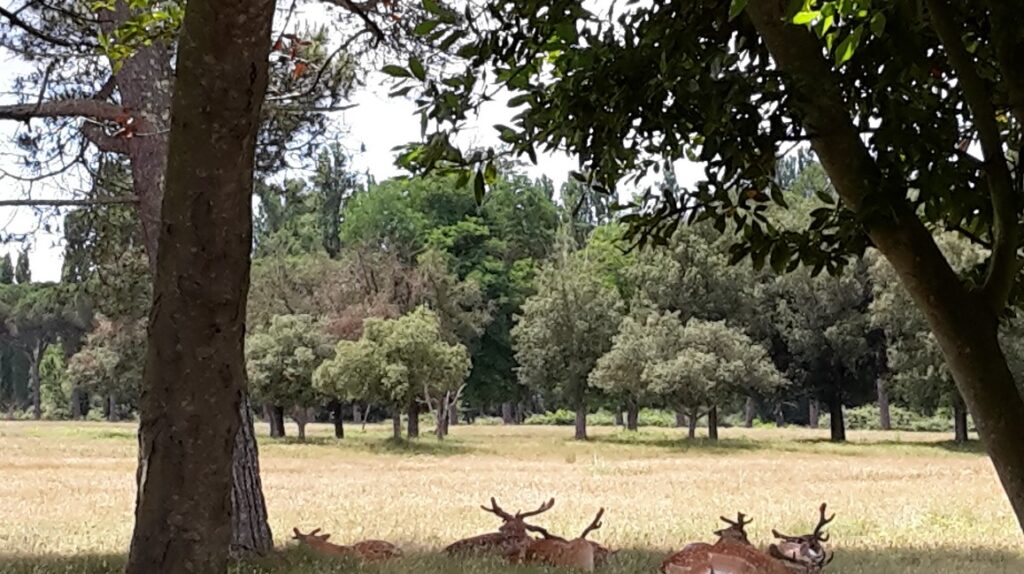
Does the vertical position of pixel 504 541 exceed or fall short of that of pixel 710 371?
it falls short

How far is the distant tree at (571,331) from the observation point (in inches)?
1764

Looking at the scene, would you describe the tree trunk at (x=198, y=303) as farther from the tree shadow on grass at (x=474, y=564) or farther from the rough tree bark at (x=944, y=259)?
the tree shadow on grass at (x=474, y=564)

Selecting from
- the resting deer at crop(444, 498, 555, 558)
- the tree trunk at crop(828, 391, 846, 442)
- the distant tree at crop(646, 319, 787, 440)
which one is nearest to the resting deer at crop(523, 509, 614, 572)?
the resting deer at crop(444, 498, 555, 558)

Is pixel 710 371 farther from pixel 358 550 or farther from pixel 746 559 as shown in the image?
pixel 746 559

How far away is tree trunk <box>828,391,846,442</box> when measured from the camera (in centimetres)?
4239

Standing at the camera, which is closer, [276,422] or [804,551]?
[804,551]

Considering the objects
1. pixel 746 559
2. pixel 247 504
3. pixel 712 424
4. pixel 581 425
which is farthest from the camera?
pixel 581 425

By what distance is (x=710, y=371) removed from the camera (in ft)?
128

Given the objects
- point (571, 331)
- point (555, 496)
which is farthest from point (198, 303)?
point (571, 331)

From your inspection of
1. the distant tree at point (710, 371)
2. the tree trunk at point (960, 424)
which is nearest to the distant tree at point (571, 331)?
the distant tree at point (710, 371)

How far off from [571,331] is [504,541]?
38.5 metres

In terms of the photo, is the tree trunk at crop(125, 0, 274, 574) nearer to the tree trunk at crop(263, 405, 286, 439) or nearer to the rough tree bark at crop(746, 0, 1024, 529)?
the rough tree bark at crop(746, 0, 1024, 529)

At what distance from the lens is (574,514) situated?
13.4 metres

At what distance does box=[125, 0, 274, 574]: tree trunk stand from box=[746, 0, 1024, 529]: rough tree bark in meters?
1.33
